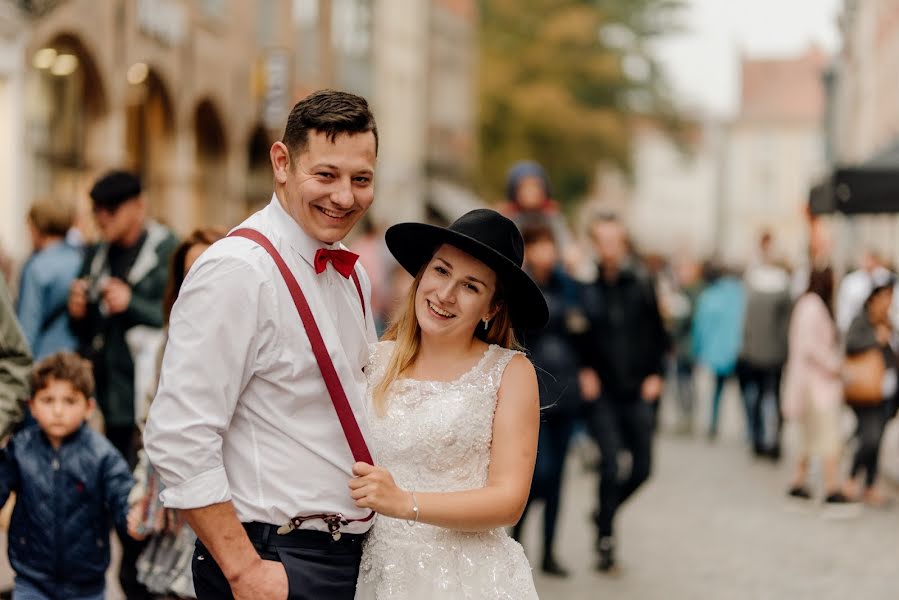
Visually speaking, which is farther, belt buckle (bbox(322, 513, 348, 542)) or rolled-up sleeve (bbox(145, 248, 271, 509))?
belt buckle (bbox(322, 513, 348, 542))

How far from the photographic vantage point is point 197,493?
2.91 meters

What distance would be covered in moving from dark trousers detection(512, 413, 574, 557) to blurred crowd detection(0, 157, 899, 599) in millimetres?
11

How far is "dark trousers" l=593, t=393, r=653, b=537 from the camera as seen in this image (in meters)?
8.39

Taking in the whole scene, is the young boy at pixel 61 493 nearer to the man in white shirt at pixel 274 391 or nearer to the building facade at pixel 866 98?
the man in white shirt at pixel 274 391

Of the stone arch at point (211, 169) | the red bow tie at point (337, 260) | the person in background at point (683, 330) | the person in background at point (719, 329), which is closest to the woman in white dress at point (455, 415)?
the red bow tie at point (337, 260)

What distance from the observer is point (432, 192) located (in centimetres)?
3378

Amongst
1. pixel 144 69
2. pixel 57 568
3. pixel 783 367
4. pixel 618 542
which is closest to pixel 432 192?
pixel 144 69

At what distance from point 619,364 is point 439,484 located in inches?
199

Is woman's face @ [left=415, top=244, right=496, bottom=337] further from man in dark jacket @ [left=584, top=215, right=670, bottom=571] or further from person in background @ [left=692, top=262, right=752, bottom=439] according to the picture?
person in background @ [left=692, top=262, right=752, bottom=439]

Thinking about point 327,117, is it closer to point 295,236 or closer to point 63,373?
point 295,236

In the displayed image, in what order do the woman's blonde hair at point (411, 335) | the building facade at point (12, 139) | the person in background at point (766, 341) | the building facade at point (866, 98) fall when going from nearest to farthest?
1. the woman's blonde hair at point (411, 335)
2. the building facade at point (12, 139)
3. the person in background at point (766, 341)
4. the building facade at point (866, 98)

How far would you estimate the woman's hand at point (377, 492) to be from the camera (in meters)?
3.10

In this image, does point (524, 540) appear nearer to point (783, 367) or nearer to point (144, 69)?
point (783, 367)

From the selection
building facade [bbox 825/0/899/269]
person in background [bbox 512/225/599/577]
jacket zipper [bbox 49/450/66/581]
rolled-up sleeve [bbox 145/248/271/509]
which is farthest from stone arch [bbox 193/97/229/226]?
rolled-up sleeve [bbox 145/248/271/509]
